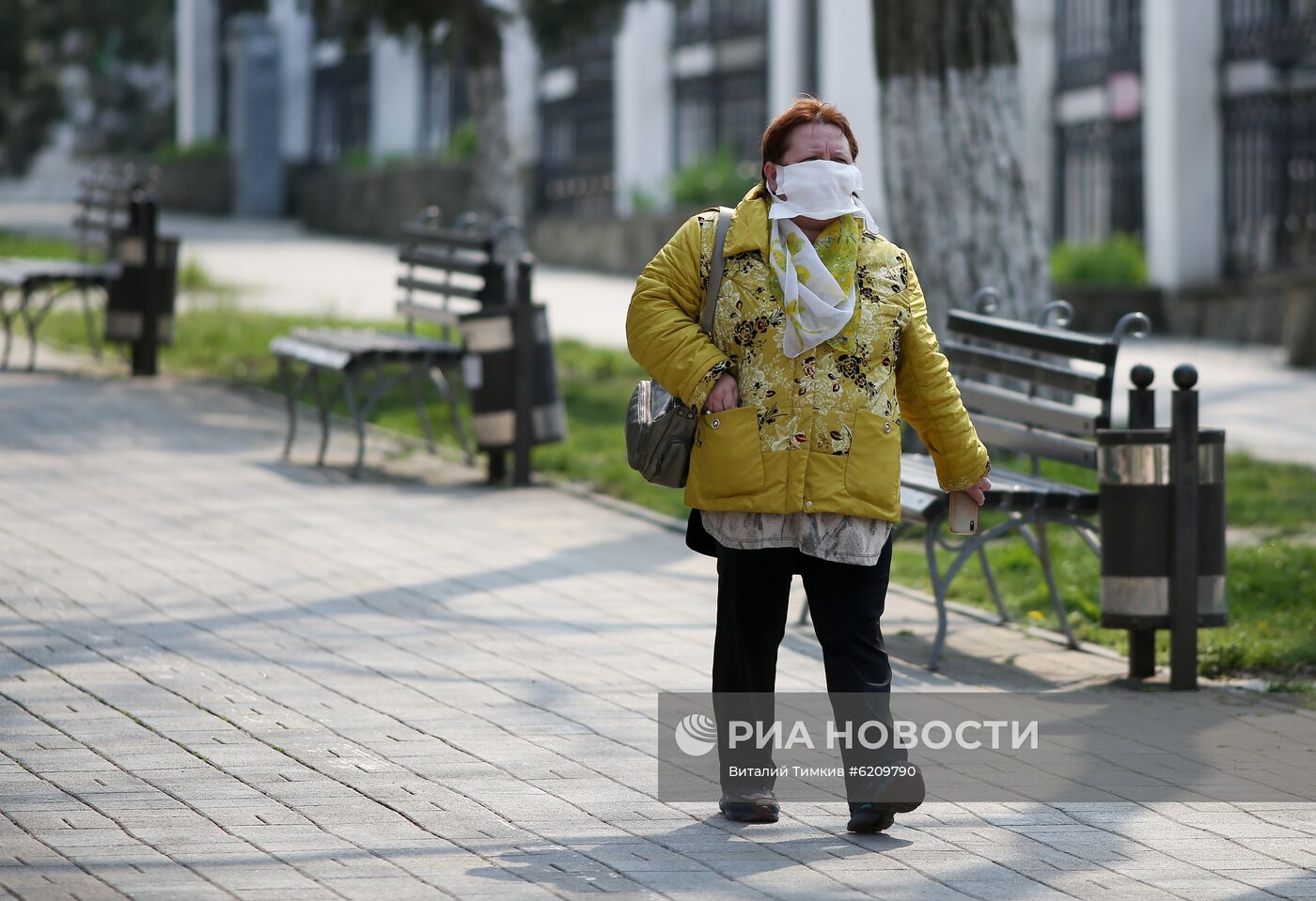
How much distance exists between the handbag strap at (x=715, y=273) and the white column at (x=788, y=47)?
976 inches

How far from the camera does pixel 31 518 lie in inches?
355

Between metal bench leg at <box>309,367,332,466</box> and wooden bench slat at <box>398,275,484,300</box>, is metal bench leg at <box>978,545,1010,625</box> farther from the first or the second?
metal bench leg at <box>309,367,332,466</box>

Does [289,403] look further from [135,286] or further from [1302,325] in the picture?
[1302,325]

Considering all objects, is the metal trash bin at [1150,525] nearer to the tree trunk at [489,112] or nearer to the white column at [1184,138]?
the tree trunk at [489,112]

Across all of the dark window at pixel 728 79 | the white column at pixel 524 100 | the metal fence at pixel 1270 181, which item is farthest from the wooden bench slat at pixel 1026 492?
the white column at pixel 524 100

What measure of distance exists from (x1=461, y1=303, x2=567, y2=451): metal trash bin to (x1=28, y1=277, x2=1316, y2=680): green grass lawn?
0.53m

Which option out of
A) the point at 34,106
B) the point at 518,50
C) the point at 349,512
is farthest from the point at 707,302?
the point at 34,106

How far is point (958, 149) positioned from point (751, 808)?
6.06 m

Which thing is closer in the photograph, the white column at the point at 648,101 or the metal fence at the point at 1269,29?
the metal fence at the point at 1269,29

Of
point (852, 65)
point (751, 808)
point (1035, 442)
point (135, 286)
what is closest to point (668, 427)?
point (751, 808)

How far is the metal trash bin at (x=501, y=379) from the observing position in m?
10.3

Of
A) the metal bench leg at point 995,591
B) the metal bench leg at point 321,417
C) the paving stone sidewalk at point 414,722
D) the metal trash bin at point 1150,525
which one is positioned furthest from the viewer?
the metal bench leg at point 321,417

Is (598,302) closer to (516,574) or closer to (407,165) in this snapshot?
(407,165)

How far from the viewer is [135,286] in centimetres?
1388
